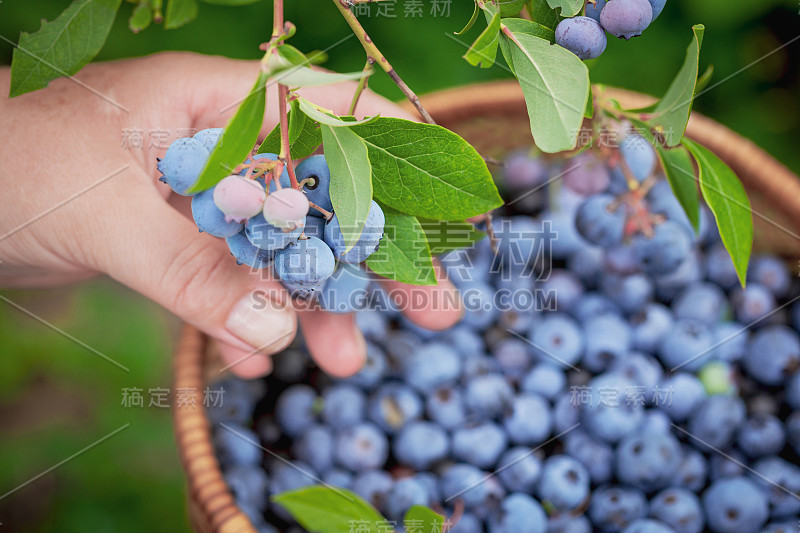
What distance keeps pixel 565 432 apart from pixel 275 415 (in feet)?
1.50

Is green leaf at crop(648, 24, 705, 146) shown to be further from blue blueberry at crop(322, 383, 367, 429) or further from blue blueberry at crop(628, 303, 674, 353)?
blue blueberry at crop(322, 383, 367, 429)

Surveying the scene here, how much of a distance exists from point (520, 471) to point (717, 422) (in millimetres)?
292

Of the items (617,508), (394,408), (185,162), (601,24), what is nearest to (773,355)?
(617,508)

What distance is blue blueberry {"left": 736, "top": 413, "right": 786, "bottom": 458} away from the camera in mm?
928

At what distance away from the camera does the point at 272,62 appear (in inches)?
16.6

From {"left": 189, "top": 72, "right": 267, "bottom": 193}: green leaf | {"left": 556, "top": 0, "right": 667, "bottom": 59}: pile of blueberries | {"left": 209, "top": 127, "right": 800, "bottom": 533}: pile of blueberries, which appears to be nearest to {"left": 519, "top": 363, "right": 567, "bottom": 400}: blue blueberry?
{"left": 209, "top": 127, "right": 800, "bottom": 533}: pile of blueberries

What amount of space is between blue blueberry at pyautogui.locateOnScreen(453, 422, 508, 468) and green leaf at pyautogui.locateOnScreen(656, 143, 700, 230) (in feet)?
1.36

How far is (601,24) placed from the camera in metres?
0.52

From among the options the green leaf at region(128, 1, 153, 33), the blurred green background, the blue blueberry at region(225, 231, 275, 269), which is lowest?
the blurred green background

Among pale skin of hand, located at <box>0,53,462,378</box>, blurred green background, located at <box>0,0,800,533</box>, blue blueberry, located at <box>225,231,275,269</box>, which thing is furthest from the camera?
blurred green background, located at <box>0,0,800,533</box>

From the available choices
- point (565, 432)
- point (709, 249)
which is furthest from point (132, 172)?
point (709, 249)

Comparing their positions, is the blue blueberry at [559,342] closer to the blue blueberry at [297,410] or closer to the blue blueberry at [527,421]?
the blue blueberry at [527,421]

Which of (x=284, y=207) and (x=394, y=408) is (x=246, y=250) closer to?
(x=284, y=207)

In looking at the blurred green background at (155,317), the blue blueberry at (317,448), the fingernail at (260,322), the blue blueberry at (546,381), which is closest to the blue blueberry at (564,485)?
the blue blueberry at (546,381)
